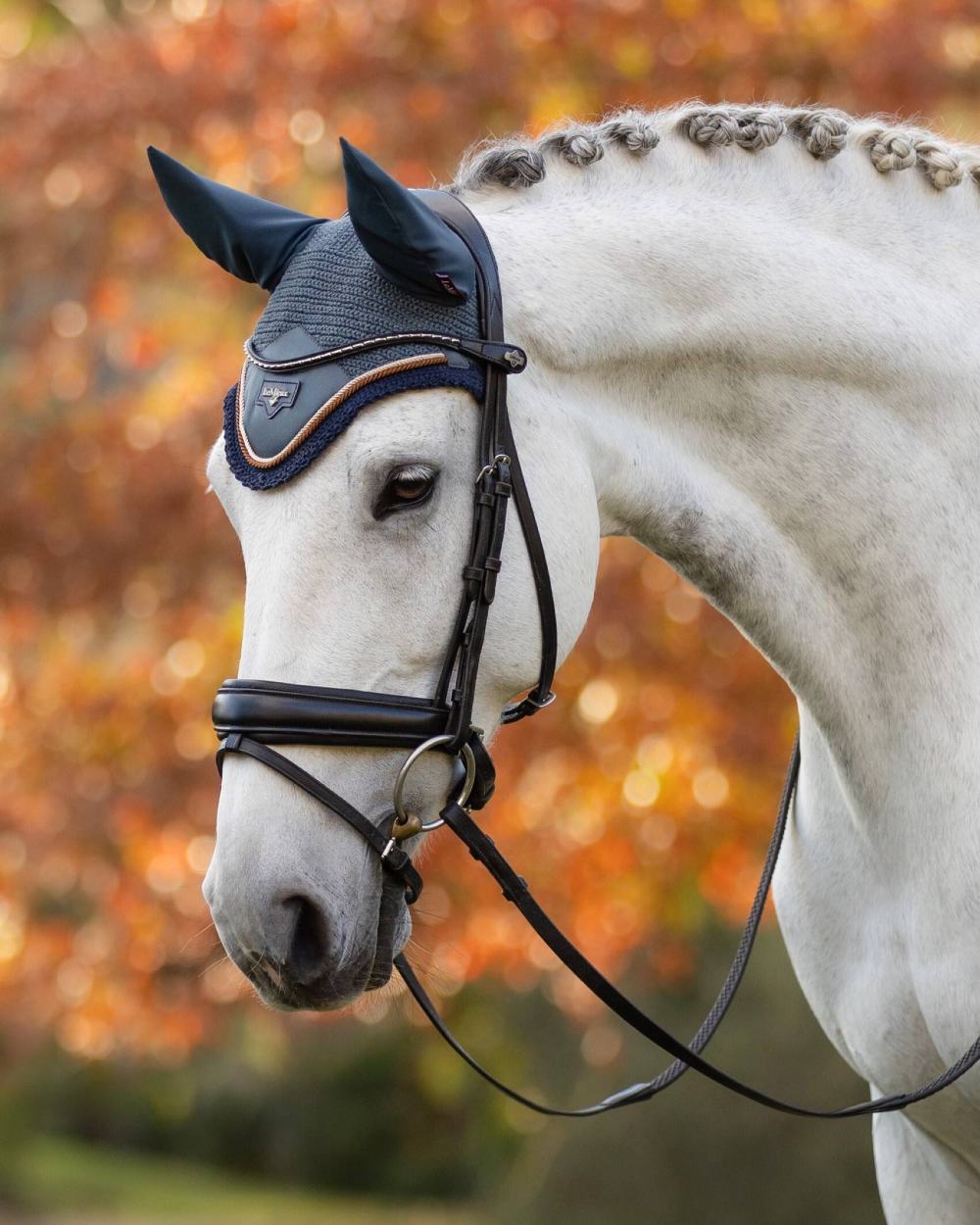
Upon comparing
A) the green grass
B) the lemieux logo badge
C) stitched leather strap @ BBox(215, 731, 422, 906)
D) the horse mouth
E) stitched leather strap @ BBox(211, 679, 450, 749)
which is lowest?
the green grass

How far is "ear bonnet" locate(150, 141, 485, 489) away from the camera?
215 centimetres

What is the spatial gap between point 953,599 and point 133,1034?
492 centimetres

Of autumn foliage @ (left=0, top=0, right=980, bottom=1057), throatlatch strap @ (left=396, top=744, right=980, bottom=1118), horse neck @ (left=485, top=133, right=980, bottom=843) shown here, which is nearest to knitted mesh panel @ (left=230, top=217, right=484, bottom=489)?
horse neck @ (left=485, top=133, right=980, bottom=843)

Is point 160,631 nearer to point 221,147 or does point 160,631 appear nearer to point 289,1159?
point 221,147

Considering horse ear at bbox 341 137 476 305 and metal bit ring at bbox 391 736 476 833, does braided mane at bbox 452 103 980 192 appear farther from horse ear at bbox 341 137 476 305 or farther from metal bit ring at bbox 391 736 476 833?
metal bit ring at bbox 391 736 476 833

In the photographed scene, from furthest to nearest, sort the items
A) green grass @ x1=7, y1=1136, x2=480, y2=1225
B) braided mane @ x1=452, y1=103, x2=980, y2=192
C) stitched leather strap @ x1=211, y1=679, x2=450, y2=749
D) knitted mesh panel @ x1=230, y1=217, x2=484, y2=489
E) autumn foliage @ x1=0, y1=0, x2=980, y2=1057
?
green grass @ x1=7, y1=1136, x2=480, y2=1225 → autumn foliage @ x1=0, y1=0, x2=980, y2=1057 → braided mane @ x1=452, y1=103, x2=980, y2=192 → knitted mesh panel @ x1=230, y1=217, x2=484, y2=489 → stitched leather strap @ x1=211, y1=679, x2=450, y2=749

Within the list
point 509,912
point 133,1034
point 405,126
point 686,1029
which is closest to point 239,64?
point 405,126

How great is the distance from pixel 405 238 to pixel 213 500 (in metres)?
3.51

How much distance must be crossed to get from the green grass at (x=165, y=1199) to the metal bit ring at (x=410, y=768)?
867 centimetres

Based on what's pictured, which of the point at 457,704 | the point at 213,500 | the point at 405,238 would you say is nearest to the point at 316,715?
the point at 457,704

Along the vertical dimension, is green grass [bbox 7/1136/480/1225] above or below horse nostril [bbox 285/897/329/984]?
below

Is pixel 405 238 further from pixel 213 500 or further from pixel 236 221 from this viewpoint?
pixel 213 500

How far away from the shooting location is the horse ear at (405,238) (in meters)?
2.11

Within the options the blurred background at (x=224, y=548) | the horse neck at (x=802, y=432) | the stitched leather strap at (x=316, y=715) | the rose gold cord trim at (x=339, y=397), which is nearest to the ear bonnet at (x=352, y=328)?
the rose gold cord trim at (x=339, y=397)
